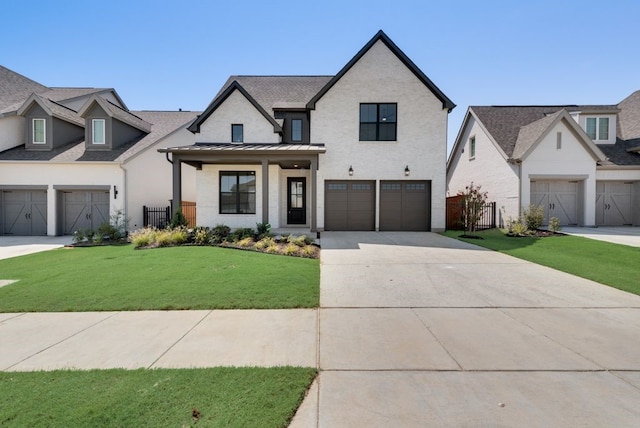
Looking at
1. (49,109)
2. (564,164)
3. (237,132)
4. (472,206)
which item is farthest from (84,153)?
(564,164)

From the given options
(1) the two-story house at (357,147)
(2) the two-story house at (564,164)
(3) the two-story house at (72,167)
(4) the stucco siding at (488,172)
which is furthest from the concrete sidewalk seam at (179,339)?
(2) the two-story house at (564,164)

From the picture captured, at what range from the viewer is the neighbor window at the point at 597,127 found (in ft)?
61.6

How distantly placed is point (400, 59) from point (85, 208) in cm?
1797

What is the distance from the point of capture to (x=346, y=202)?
16.1m

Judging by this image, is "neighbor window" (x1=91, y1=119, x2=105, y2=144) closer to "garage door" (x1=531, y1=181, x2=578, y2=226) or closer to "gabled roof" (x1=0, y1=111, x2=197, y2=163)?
"gabled roof" (x1=0, y1=111, x2=197, y2=163)

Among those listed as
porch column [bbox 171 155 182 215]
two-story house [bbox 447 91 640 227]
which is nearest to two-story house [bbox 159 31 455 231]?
porch column [bbox 171 155 182 215]

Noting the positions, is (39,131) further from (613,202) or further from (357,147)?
(613,202)

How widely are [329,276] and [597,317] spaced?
5.07 m

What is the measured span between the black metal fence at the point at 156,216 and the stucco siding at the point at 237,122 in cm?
497

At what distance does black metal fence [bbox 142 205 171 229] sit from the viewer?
17234mm

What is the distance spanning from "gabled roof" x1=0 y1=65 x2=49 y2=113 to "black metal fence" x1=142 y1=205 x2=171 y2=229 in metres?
8.98

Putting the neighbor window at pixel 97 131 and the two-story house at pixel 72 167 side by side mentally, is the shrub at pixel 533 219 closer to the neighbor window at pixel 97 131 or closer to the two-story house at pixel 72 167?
the two-story house at pixel 72 167

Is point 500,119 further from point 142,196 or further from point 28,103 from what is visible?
point 28,103

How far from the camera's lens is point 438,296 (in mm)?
6285
